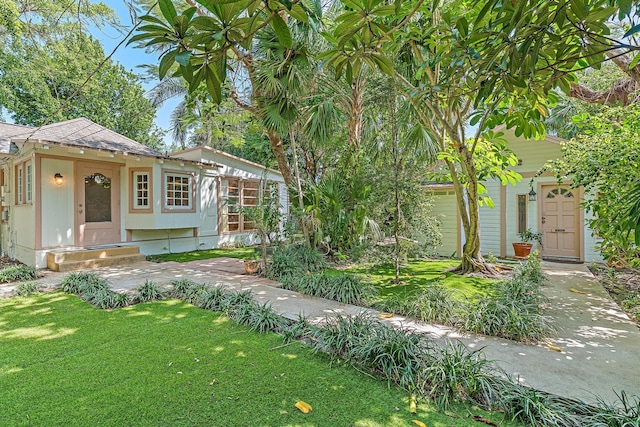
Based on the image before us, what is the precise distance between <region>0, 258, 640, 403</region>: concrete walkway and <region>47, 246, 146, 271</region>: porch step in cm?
55

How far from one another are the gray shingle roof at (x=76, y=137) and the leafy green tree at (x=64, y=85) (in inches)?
39.4

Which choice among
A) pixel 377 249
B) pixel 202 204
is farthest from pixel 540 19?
pixel 202 204

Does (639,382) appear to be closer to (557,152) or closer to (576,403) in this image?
(576,403)

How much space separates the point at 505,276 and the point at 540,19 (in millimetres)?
5686

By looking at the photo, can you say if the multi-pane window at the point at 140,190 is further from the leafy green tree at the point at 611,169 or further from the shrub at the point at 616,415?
the leafy green tree at the point at 611,169

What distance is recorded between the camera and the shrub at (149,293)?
15.7 ft

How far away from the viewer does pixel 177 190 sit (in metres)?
9.71

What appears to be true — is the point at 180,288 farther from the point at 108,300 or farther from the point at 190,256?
the point at 190,256

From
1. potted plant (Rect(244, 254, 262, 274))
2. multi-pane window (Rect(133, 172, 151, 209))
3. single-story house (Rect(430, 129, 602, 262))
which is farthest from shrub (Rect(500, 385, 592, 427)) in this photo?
multi-pane window (Rect(133, 172, 151, 209))

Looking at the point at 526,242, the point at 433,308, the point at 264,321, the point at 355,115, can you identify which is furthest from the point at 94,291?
the point at 526,242

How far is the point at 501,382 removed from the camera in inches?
95.6

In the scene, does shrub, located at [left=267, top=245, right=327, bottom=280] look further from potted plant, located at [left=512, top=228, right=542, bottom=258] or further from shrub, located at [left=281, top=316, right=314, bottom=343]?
potted plant, located at [left=512, top=228, right=542, bottom=258]

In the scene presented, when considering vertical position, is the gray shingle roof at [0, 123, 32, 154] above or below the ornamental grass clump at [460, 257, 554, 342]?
above

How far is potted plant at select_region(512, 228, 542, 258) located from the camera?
359 inches
